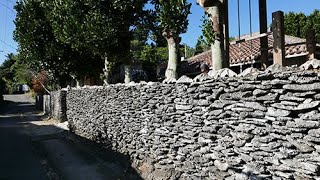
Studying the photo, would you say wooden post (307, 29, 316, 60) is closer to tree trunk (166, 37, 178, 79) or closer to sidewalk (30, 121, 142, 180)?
tree trunk (166, 37, 178, 79)

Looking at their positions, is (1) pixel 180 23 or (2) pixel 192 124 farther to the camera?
(1) pixel 180 23

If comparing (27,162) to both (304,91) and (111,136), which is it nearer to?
(111,136)

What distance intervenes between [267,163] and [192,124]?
82.2 inches

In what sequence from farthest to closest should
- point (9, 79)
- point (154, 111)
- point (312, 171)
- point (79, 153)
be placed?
point (9, 79) < point (79, 153) < point (154, 111) < point (312, 171)

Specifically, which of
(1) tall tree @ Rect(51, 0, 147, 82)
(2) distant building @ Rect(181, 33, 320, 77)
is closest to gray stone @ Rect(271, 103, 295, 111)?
(2) distant building @ Rect(181, 33, 320, 77)

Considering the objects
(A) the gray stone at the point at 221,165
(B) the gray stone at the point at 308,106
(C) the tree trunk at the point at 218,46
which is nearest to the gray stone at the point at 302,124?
(B) the gray stone at the point at 308,106

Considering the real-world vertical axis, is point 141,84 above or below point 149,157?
above

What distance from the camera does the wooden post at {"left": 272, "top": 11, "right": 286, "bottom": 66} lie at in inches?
281

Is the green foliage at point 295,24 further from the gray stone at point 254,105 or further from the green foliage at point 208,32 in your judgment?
the gray stone at point 254,105

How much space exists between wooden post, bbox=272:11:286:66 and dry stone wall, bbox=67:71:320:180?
1.60 m

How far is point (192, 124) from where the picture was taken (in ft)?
23.0

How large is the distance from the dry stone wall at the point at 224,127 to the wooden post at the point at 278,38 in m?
1.60

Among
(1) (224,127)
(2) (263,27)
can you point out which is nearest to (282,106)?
(1) (224,127)

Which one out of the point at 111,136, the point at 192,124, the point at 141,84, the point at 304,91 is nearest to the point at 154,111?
the point at 141,84
